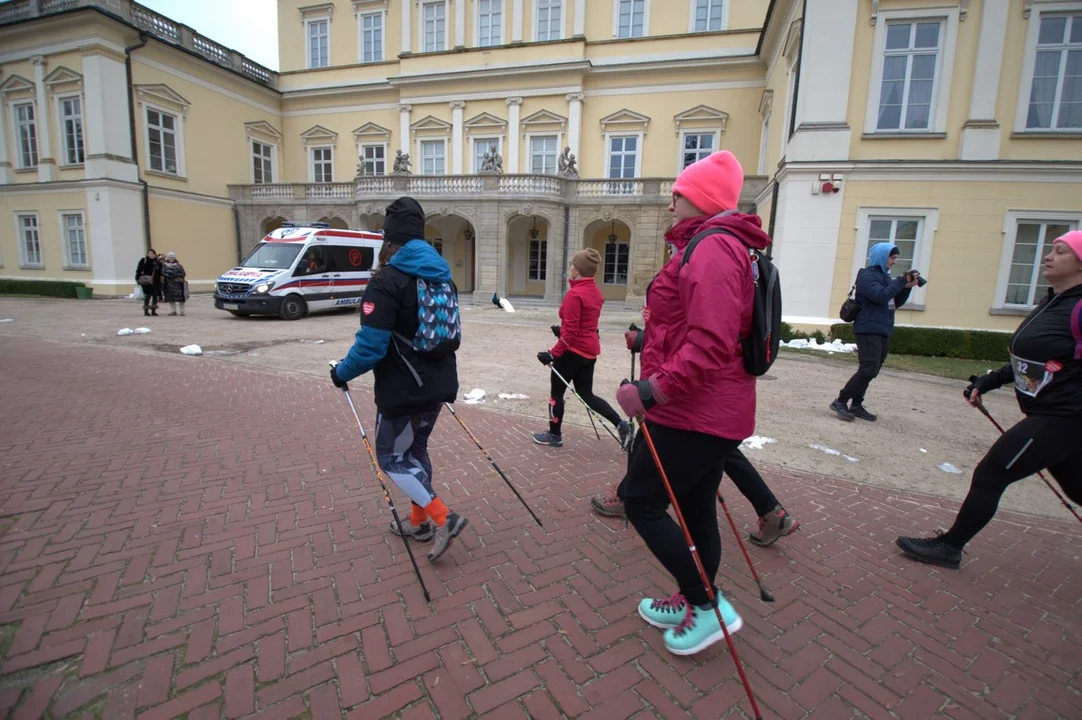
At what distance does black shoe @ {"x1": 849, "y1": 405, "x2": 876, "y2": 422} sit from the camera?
21.2 ft

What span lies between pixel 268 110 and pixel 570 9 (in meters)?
17.3

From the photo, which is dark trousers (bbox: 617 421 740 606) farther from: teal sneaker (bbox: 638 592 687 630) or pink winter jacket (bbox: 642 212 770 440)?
teal sneaker (bbox: 638 592 687 630)

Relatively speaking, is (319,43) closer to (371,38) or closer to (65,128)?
(371,38)

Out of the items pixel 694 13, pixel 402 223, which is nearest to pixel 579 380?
pixel 402 223

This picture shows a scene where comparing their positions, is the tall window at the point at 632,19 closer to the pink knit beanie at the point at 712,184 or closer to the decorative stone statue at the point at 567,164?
the decorative stone statue at the point at 567,164

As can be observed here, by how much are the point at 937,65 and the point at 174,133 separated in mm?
28939

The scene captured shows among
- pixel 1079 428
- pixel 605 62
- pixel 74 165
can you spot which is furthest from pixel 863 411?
pixel 74 165

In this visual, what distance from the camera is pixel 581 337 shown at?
4.63 m

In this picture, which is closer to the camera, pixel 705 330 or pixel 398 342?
pixel 705 330

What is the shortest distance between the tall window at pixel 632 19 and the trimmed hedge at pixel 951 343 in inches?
750

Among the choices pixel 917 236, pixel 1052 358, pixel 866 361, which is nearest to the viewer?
pixel 1052 358

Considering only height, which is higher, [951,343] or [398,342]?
[398,342]

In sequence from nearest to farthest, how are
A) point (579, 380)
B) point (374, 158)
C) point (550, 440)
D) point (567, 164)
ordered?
point (579, 380) → point (550, 440) → point (567, 164) → point (374, 158)

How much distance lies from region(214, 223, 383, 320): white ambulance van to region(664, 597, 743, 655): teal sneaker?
1470 centimetres
